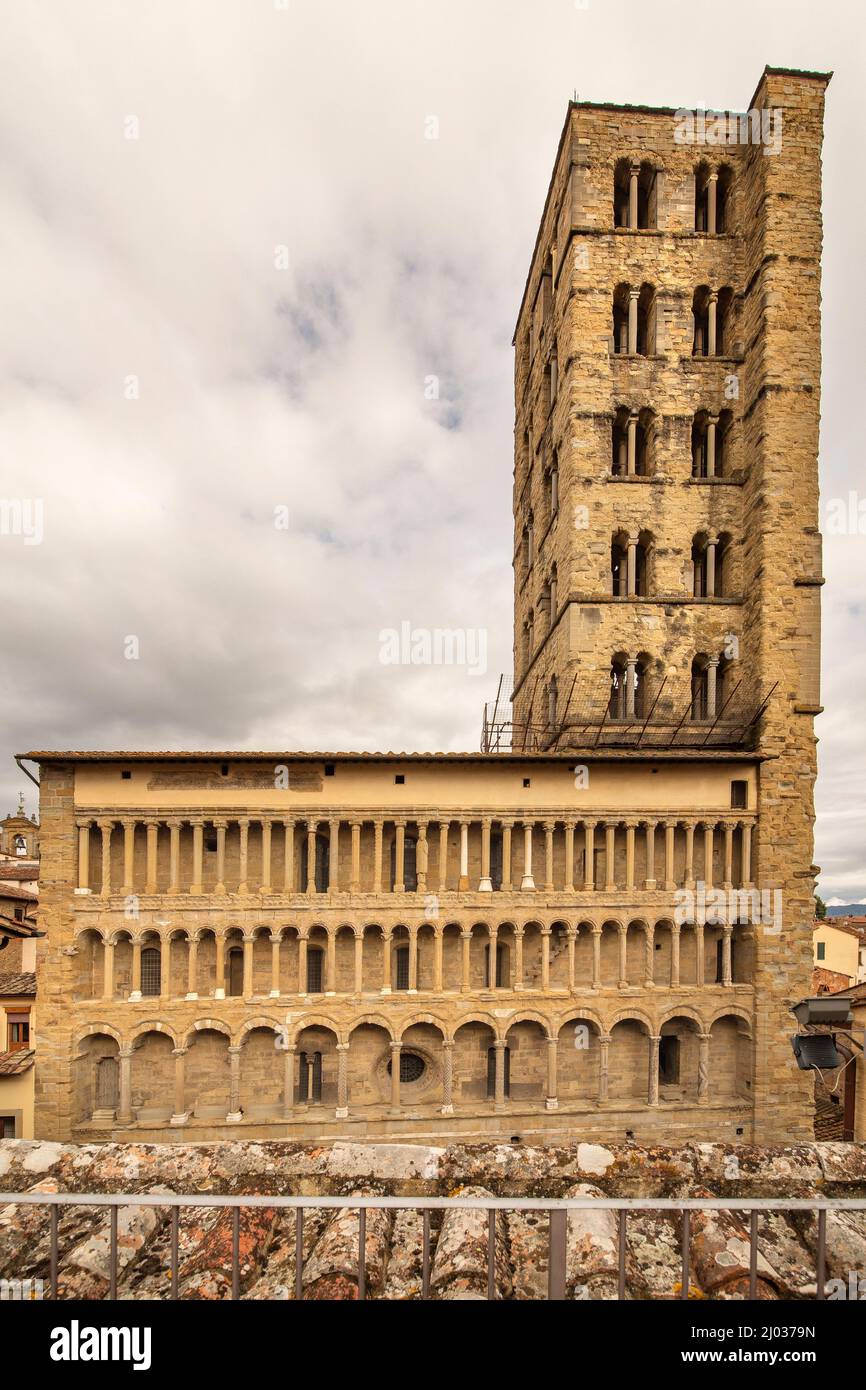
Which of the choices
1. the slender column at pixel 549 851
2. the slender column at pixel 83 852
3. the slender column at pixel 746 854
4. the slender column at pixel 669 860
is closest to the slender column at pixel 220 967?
the slender column at pixel 83 852

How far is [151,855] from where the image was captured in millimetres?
23609

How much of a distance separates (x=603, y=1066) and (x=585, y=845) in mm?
7762

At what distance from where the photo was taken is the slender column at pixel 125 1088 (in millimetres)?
22953

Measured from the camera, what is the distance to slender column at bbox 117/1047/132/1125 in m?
23.0

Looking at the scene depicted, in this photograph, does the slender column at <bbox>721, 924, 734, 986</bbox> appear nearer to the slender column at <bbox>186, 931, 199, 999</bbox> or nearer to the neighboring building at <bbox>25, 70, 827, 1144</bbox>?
the neighboring building at <bbox>25, 70, 827, 1144</bbox>

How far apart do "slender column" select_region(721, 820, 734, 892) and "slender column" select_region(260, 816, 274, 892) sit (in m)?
16.8

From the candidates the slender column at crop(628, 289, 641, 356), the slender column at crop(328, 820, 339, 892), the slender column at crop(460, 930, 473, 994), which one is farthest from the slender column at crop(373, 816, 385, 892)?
the slender column at crop(628, 289, 641, 356)

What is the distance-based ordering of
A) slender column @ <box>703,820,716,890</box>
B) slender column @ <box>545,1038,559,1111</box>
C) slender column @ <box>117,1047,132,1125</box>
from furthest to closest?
slender column @ <box>703,820,716,890</box> → slender column @ <box>545,1038,559,1111</box> → slender column @ <box>117,1047,132,1125</box>

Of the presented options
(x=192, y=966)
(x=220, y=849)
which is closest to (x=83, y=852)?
(x=220, y=849)

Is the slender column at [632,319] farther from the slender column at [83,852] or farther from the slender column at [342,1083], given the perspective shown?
the slender column at [342,1083]

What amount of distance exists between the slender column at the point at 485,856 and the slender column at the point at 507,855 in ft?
1.80
